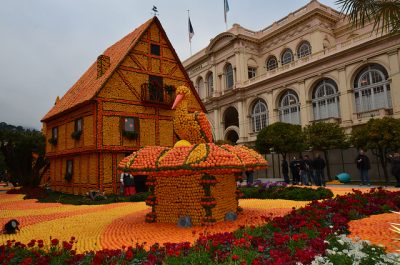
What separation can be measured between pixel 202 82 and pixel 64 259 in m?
48.0

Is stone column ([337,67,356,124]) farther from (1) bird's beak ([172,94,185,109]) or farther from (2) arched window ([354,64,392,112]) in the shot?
(1) bird's beak ([172,94,185,109])

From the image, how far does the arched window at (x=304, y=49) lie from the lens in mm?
37531

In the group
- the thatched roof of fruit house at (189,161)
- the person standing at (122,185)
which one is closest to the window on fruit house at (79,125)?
the person standing at (122,185)

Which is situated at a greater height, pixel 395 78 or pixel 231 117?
pixel 231 117

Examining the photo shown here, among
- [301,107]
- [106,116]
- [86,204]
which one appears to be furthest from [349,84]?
[86,204]

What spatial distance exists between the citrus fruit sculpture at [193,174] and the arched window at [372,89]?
24744 millimetres

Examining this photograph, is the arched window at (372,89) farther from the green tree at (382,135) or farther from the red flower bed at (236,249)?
the red flower bed at (236,249)

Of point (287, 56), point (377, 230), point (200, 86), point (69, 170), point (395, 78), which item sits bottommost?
point (377, 230)

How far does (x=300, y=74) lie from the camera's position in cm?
3334

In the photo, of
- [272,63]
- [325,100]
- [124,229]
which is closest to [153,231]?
[124,229]

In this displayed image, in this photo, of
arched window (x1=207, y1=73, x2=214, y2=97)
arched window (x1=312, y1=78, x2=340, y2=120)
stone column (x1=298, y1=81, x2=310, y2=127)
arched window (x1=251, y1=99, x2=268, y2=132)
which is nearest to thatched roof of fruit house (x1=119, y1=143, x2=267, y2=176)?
arched window (x1=312, y1=78, x2=340, y2=120)

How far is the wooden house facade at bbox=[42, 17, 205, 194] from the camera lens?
17078mm

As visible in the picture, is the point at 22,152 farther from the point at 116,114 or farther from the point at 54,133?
the point at 116,114

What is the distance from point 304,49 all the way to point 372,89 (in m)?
12.3
